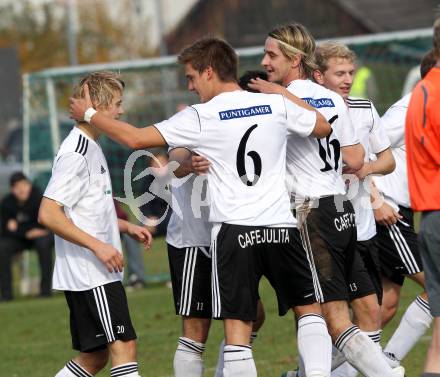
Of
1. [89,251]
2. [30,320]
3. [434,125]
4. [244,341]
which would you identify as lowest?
[30,320]

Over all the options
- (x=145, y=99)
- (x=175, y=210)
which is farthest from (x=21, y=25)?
(x=175, y=210)

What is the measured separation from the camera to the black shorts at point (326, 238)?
7.09 metres

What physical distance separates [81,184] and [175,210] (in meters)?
1.03

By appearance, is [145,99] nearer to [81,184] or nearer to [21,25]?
[81,184]

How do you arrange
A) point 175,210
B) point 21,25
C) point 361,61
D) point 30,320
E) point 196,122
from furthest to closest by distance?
point 21,25, point 361,61, point 30,320, point 175,210, point 196,122

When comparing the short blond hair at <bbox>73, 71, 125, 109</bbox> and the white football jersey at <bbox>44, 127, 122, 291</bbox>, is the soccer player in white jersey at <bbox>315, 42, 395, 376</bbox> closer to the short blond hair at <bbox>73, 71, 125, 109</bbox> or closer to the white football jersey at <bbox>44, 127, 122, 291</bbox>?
the short blond hair at <bbox>73, 71, 125, 109</bbox>

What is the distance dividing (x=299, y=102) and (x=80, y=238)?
1466 millimetres

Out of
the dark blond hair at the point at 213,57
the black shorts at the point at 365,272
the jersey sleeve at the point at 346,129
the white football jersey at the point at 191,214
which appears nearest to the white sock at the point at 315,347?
the black shorts at the point at 365,272

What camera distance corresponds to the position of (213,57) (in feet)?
21.9

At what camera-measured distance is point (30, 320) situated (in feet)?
44.4

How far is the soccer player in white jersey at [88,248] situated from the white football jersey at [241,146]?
1.81 ft

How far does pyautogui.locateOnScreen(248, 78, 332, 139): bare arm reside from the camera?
6.77 metres

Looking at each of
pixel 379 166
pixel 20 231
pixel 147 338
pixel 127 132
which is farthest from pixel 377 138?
pixel 20 231

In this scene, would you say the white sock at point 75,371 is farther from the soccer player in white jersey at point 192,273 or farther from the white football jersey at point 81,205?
the soccer player in white jersey at point 192,273
